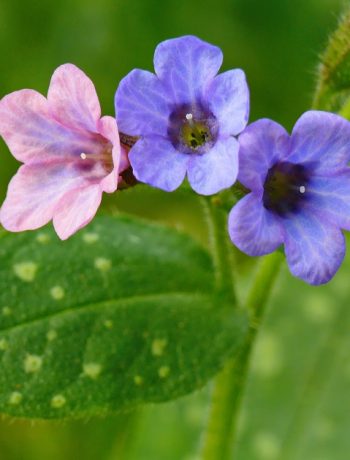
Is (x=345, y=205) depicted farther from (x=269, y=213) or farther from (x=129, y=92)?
(x=129, y=92)

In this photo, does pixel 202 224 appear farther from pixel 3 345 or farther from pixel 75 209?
pixel 75 209

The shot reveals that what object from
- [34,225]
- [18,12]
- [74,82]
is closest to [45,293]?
[34,225]

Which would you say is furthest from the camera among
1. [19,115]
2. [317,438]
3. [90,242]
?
[317,438]

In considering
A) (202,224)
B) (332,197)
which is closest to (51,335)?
(332,197)

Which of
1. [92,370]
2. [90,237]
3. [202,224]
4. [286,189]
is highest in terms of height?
[286,189]

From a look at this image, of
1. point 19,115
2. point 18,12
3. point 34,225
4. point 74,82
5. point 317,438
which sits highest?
point 74,82

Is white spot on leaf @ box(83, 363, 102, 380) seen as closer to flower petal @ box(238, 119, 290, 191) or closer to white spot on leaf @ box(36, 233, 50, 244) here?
white spot on leaf @ box(36, 233, 50, 244)
